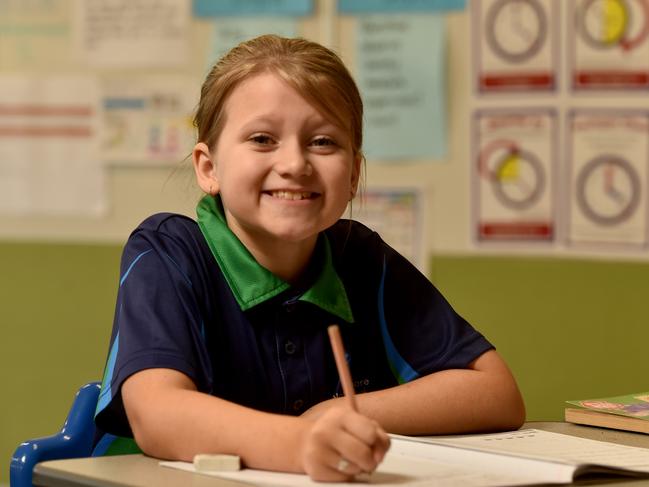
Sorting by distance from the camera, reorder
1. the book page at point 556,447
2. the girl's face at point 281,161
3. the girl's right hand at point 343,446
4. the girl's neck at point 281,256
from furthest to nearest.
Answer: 1. the girl's neck at point 281,256
2. the girl's face at point 281,161
3. the book page at point 556,447
4. the girl's right hand at point 343,446

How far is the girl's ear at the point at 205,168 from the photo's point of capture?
1.57m

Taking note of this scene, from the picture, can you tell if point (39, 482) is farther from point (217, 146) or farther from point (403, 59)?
point (403, 59)

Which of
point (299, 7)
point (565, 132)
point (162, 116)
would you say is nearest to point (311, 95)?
point (565, 132)

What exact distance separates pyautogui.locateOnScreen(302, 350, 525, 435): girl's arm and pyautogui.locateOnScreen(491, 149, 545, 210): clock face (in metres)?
1.23

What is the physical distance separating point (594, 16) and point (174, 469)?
178cm

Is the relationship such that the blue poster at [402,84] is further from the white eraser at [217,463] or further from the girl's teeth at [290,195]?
the white eraser at [217,463]

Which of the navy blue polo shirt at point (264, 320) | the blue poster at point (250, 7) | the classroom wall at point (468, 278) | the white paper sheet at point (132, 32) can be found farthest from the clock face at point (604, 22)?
the navy blue polo shirt at point (264, 320)

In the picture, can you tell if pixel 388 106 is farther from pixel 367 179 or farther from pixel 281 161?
pixel 281 161

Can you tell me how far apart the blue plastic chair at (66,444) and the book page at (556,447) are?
1.57 feet

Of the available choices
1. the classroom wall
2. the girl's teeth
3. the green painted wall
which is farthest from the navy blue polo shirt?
the green painted wall

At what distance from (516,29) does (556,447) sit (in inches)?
62.2

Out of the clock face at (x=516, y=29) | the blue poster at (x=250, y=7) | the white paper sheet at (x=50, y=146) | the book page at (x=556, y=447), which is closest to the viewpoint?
the book page at (x=556, y=447)

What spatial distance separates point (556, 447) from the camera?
1.32m

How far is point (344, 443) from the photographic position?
1085 millimetres
